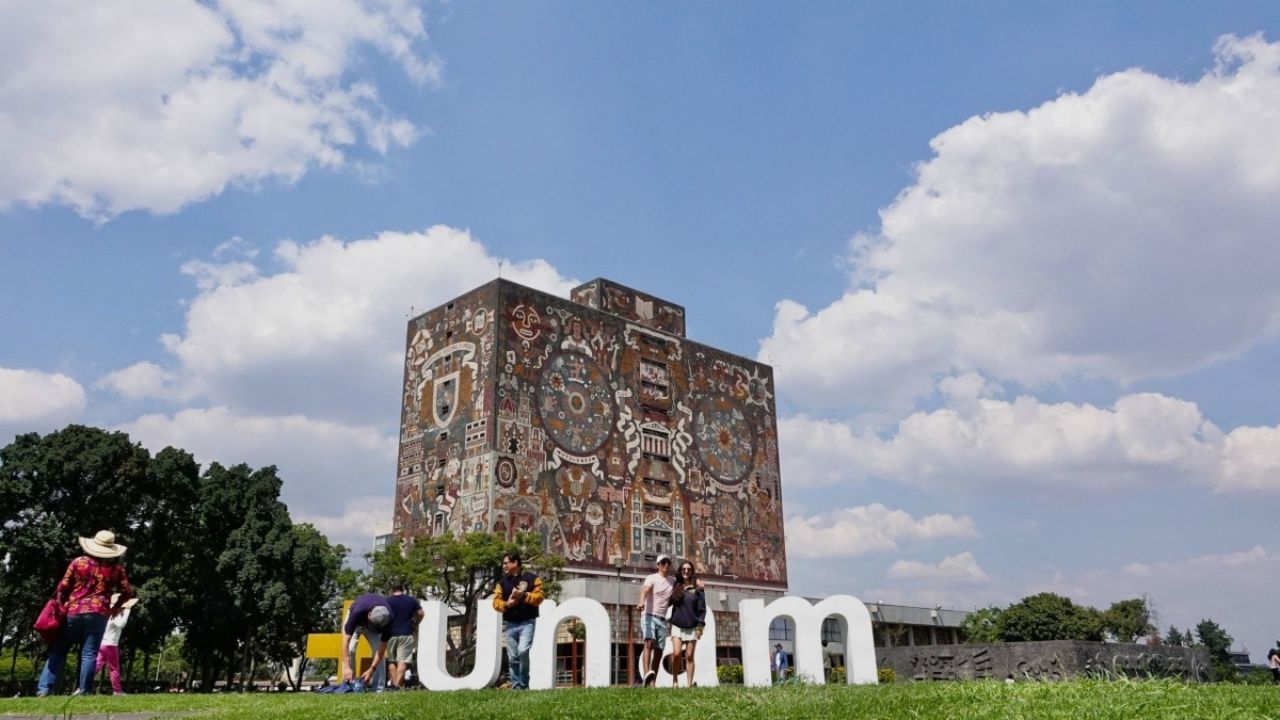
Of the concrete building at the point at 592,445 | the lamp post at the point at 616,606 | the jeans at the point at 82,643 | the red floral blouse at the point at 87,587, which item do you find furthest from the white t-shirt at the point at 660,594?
the lamp post at the point at 616,606

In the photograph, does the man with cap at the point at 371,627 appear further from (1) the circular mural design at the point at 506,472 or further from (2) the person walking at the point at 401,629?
(1) the circular mural design at the point at 506,472

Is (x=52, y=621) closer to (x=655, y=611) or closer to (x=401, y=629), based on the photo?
(x=401, y=629)

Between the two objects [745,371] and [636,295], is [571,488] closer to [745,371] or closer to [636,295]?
[636,295]

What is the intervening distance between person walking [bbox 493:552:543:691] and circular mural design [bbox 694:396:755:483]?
3989 cm

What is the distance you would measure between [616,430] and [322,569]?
1546cm

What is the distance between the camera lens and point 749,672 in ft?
40.4

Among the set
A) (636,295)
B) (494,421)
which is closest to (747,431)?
(636,295)

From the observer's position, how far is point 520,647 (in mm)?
11727

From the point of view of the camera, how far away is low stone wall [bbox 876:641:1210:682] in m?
20.1

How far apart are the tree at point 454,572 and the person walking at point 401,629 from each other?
2308cm

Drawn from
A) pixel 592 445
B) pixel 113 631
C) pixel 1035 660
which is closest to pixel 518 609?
pixel 113 631

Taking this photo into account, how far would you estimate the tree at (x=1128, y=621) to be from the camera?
2485 inches

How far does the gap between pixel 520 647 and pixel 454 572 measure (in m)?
25.3

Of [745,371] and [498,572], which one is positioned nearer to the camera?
[498,572]
